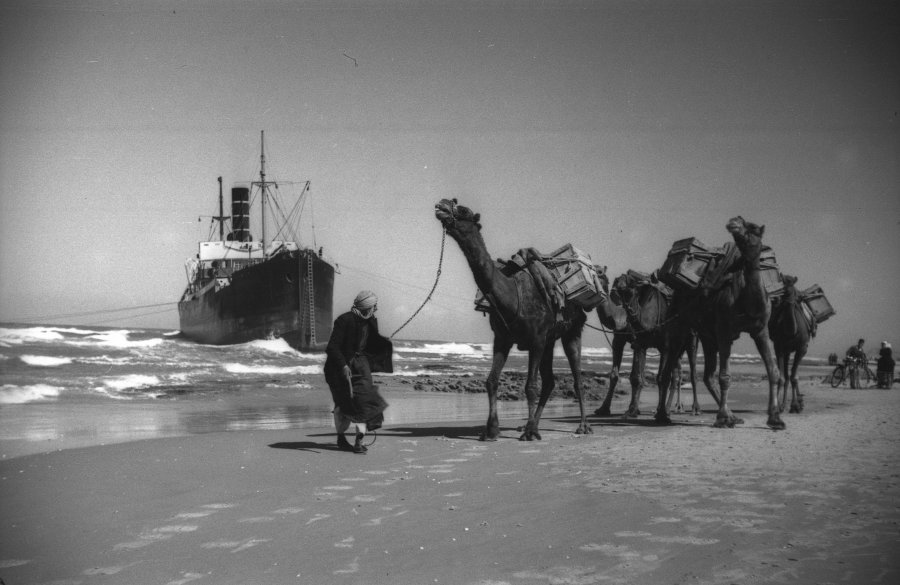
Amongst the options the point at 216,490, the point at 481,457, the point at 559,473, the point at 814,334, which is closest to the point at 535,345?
the point at 481,457

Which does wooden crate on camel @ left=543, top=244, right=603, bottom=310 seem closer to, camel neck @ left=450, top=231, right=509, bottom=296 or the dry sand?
camel neck @ left=450, top=231, right=509, bottom=296

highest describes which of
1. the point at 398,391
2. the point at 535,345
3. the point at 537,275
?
the point at 537,275

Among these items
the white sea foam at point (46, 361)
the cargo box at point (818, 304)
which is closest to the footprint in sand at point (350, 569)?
the cargo box at point (818, 304)

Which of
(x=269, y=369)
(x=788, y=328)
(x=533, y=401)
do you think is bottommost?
(x=269, y=369)

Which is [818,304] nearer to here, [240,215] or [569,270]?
[569,270]

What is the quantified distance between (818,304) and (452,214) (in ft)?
34.9

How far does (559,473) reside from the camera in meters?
8.58

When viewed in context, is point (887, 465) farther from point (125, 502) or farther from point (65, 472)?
point (65, 472)

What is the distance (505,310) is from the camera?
11289mm

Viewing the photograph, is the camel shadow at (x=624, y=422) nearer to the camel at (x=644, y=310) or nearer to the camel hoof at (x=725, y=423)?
the camel at (x=644, y=310)

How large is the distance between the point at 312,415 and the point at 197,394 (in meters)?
8.66

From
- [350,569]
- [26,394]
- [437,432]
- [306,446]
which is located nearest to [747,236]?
[437,432]

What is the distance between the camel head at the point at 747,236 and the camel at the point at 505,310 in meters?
2.68

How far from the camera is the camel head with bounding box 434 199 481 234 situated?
10797mm
